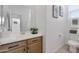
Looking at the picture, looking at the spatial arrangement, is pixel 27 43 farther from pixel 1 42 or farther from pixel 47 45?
pixel 1 42

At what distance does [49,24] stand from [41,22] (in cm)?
11

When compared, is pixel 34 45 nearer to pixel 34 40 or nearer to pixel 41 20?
pixel 34 40

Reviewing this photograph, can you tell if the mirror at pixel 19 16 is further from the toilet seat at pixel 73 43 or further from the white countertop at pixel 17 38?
the toilet seat at pixel 73 43

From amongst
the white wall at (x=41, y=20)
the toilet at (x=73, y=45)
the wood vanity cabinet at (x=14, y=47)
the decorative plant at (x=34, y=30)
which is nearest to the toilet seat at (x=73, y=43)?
the toilet at (x=73, y=45)

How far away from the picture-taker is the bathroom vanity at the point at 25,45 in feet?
3.72

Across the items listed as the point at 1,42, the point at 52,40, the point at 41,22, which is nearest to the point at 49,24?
the point at 41,22

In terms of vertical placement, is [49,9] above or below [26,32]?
above

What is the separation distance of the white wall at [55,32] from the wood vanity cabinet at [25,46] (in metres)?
0.12

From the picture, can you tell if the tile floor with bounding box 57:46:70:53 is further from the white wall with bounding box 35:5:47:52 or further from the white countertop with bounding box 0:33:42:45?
the white countertop with bounding box 0:33:42:45

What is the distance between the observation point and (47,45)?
56.3 inches

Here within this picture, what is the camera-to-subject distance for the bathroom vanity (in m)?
1.13
